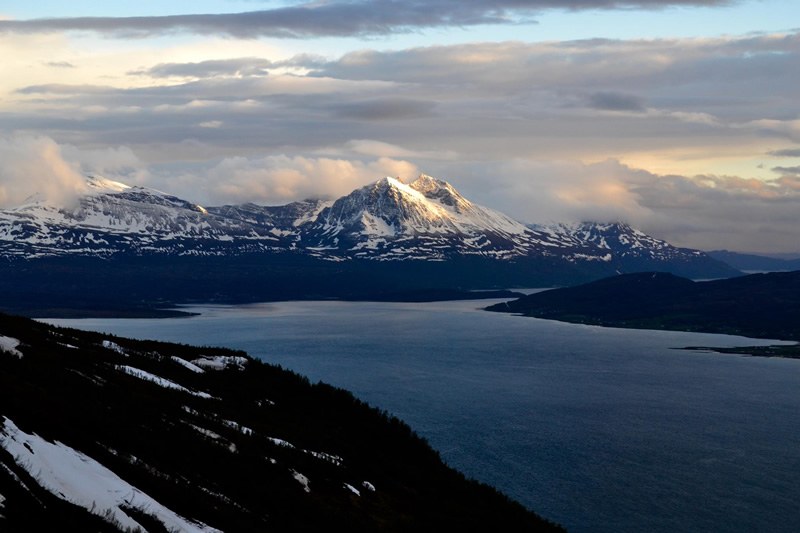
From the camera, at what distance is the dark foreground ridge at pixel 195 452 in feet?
79.8

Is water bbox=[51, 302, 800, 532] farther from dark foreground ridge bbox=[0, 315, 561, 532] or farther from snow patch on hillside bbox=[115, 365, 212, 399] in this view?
snow patch on hillside bbox=[115, 365, 212, 399]

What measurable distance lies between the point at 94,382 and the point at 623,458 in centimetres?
7172

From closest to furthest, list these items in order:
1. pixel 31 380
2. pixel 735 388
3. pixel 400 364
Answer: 1. pixel 31 380
2. pixel 735 388
3. pixel 400 364

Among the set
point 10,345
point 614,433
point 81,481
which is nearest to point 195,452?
point 81,481

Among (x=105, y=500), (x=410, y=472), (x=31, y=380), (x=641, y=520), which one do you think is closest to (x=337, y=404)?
(x=410, y=472)

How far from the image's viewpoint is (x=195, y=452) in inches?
1420

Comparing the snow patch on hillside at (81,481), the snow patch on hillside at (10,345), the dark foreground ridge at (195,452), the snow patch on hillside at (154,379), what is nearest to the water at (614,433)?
the dark foreground ridge at (195,452)

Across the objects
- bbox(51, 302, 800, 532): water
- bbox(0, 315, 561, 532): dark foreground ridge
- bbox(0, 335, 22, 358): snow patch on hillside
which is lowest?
bbox(51, 302, 800, 532): water

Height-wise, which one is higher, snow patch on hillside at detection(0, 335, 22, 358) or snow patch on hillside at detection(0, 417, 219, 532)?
snow patch on hillside at detection(0, 335, 22, 358)

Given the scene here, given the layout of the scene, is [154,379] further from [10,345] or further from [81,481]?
[81,481]

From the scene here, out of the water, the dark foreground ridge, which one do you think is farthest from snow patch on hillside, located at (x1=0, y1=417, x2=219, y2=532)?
the water

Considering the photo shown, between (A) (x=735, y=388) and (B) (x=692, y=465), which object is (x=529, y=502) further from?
(A) (x=735, y=388)

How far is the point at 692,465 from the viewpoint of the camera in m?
99.1

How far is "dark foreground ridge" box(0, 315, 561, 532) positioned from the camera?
79.8 ft
